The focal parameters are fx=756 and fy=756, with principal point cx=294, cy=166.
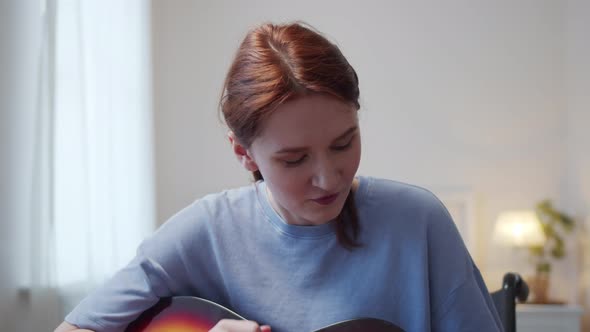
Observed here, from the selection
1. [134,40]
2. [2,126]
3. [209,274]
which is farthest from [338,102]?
[134,40]

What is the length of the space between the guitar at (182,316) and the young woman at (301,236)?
0.02 meters

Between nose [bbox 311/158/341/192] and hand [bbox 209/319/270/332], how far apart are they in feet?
0.74

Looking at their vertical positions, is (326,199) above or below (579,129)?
above

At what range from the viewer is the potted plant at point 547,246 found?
4.25 metres

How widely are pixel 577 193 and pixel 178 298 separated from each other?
3656mm

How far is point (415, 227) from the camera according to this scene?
1.11 metres

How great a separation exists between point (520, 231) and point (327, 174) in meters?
3.49

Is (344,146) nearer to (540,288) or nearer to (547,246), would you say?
(540,288)

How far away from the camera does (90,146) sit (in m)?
2.95

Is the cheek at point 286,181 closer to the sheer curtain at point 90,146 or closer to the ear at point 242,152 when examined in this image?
the ear at point 242,152

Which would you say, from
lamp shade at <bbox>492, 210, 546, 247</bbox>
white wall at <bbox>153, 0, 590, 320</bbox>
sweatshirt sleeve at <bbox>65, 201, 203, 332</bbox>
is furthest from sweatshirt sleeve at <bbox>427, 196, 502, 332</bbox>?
white wall at <bbox>153, 0, 590, 320</bbox>

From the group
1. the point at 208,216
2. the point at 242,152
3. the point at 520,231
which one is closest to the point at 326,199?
the point at 242,152

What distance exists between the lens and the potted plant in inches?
167

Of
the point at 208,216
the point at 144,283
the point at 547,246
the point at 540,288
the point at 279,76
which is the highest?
the point at 279,76
